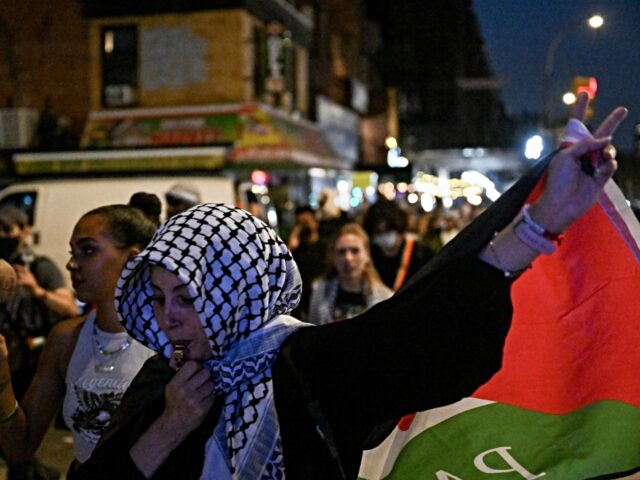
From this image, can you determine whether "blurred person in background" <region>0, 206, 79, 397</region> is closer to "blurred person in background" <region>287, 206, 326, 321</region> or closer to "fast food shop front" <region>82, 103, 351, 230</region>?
"blurred person in background" <region>287, 206, 326, 321</region>

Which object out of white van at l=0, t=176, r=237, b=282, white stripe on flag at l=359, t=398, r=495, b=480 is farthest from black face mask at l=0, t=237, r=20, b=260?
white stripe on flag at l=359, t=398, r=495, b=480

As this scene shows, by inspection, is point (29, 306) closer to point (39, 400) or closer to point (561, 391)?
point (39, 400)

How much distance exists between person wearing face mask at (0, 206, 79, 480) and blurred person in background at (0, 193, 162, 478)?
224cm

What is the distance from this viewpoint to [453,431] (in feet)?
8.34

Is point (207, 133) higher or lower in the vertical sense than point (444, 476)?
higher

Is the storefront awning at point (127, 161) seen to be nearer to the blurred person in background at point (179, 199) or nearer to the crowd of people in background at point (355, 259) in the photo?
the crowd of people in background at point (355, 259)

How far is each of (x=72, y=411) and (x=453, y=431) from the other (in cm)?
144

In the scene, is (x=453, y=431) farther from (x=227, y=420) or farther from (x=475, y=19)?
(x=475, y=19)

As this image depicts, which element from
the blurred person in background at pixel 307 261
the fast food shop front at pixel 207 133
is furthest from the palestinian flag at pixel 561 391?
the fast food shop front at pixel 207 133

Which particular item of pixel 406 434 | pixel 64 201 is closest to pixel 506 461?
pixel 406 434

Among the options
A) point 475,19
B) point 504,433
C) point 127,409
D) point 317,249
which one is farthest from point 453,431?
point 475,19

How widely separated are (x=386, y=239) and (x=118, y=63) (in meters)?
16.5

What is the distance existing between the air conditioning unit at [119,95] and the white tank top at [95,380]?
66.9 ft

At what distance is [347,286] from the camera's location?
6.54 m
